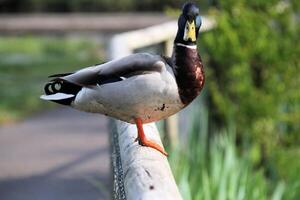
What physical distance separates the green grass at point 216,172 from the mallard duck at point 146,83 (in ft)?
5.25

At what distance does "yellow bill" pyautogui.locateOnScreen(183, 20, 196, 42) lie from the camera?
141 inches

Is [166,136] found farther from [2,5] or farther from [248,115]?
[2,5]

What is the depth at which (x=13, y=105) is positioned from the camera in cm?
1380

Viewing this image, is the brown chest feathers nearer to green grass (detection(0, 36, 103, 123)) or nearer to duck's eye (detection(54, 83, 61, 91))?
duck's eye (detection(54, 83, 61, 91))

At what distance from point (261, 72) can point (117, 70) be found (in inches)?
186

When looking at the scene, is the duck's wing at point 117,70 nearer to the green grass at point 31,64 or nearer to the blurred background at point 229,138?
the blurred background at point 229,138

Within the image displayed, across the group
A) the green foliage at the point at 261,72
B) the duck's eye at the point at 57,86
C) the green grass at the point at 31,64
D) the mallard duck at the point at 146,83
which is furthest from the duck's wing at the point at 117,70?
the green grass at the point at 31,64

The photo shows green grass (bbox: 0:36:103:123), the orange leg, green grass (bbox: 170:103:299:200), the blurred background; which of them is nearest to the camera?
the orange leg

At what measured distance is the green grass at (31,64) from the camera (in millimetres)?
13859

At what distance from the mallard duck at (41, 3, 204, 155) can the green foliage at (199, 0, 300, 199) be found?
4106 millimetres

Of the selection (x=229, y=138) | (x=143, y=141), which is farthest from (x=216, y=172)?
(x=143, y=141)

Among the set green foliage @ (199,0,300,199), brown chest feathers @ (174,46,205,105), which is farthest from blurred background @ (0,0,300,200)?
brown chest feathers @ (174,46,205,105)

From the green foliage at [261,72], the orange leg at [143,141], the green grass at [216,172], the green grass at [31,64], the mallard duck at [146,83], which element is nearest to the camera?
the mallard duck at [146,83]

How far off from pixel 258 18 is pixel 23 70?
11.4 metres
